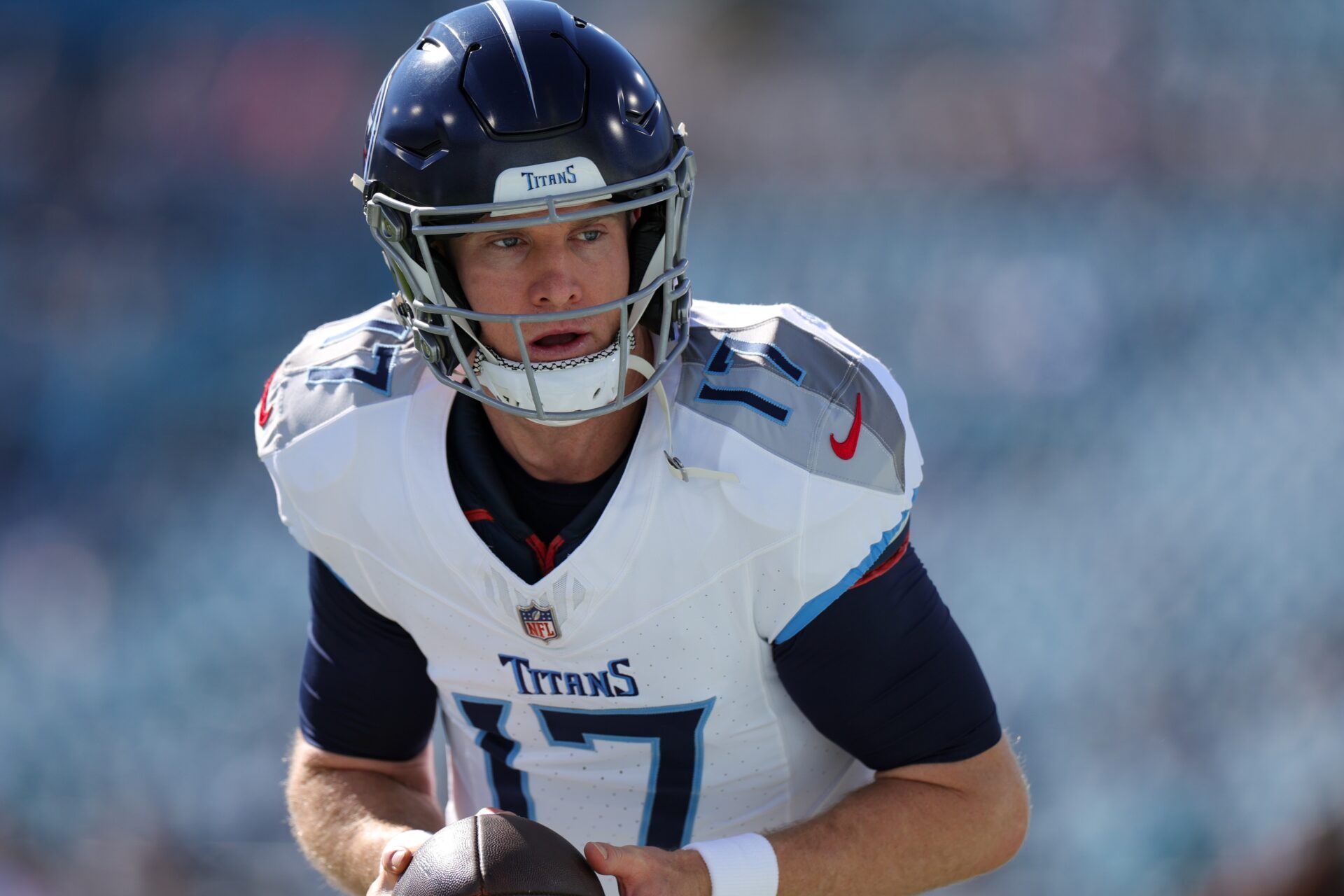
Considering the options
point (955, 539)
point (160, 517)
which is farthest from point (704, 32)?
point (160, 517)

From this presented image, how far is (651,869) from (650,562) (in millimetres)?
321

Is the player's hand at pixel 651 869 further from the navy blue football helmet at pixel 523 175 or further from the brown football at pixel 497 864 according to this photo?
the navy blue football helmet at pixel 523 175

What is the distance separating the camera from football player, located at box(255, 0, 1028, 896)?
139 cm

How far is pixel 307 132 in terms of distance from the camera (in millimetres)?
4020

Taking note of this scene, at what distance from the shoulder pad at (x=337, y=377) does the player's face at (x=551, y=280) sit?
0.65 ft

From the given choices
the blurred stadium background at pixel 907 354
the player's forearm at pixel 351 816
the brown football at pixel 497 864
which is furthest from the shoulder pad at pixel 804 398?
the blurred stadium background at pixel 907 354

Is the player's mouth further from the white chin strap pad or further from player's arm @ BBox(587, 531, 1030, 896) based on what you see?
player's arm @ BBox(587, 531, 1030, 896)

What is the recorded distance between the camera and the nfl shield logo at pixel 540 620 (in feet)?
4.76

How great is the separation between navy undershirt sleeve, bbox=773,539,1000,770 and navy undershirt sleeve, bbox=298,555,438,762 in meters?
0.47

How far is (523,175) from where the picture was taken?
1.38 metres

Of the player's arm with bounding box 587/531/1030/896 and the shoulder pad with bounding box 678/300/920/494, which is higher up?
the shoulder pad with bounding box 678/300/920/494

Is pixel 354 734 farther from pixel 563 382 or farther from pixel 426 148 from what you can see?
pixel 426 148

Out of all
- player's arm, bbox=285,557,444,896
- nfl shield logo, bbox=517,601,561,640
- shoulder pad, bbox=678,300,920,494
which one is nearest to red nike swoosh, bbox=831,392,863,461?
shoulder pad, bbox=678,300,920,494

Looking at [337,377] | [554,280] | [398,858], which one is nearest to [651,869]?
[398,858]
